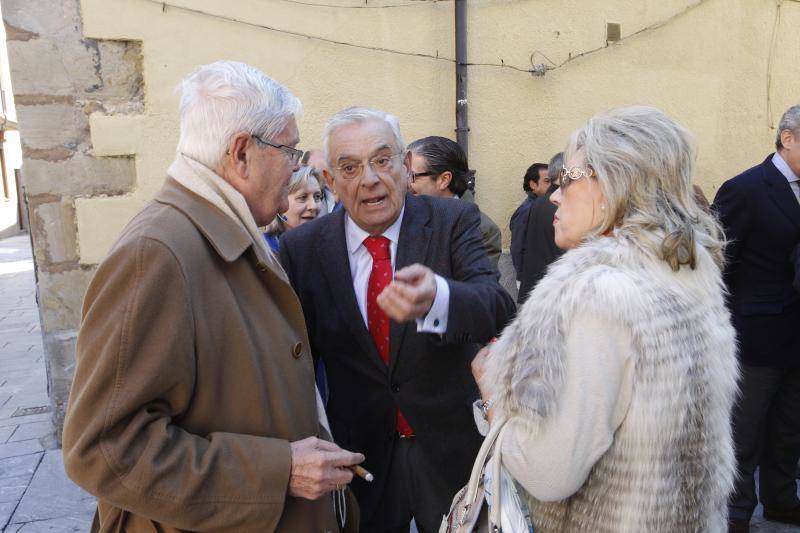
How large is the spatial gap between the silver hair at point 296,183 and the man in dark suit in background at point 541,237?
1.54 metres

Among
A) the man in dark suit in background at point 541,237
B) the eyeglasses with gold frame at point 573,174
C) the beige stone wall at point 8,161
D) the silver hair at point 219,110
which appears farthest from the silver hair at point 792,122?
the beige stone wall at point 8,161

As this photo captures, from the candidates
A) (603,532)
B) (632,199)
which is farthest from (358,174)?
(603,532)

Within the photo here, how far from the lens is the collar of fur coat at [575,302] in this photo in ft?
4.92

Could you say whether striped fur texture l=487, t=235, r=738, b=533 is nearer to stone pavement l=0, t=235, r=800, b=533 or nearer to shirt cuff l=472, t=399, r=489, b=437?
shirt cuff l=472, t=399, r=489, b=437

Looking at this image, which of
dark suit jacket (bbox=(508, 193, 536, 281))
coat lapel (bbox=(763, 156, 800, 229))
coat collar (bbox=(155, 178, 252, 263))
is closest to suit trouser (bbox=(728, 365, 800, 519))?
coat lapel (bbox=(763, 156, 800, 229))

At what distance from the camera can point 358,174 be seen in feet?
7.39

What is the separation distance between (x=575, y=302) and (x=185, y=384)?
921 mm

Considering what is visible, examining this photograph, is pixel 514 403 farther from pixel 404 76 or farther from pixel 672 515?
pixel 404 76

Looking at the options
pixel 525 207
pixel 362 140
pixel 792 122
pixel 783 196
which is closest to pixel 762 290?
pixel 783 196

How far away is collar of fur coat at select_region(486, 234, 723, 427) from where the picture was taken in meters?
1.50

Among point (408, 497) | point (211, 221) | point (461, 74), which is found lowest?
point (408, 497)

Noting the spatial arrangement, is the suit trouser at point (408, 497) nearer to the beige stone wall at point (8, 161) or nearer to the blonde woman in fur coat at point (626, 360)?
the blonde woman in fur coat at point (626, 360)

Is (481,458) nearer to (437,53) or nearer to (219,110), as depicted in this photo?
(219,110)

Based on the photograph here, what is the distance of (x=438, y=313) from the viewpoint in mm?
1952
